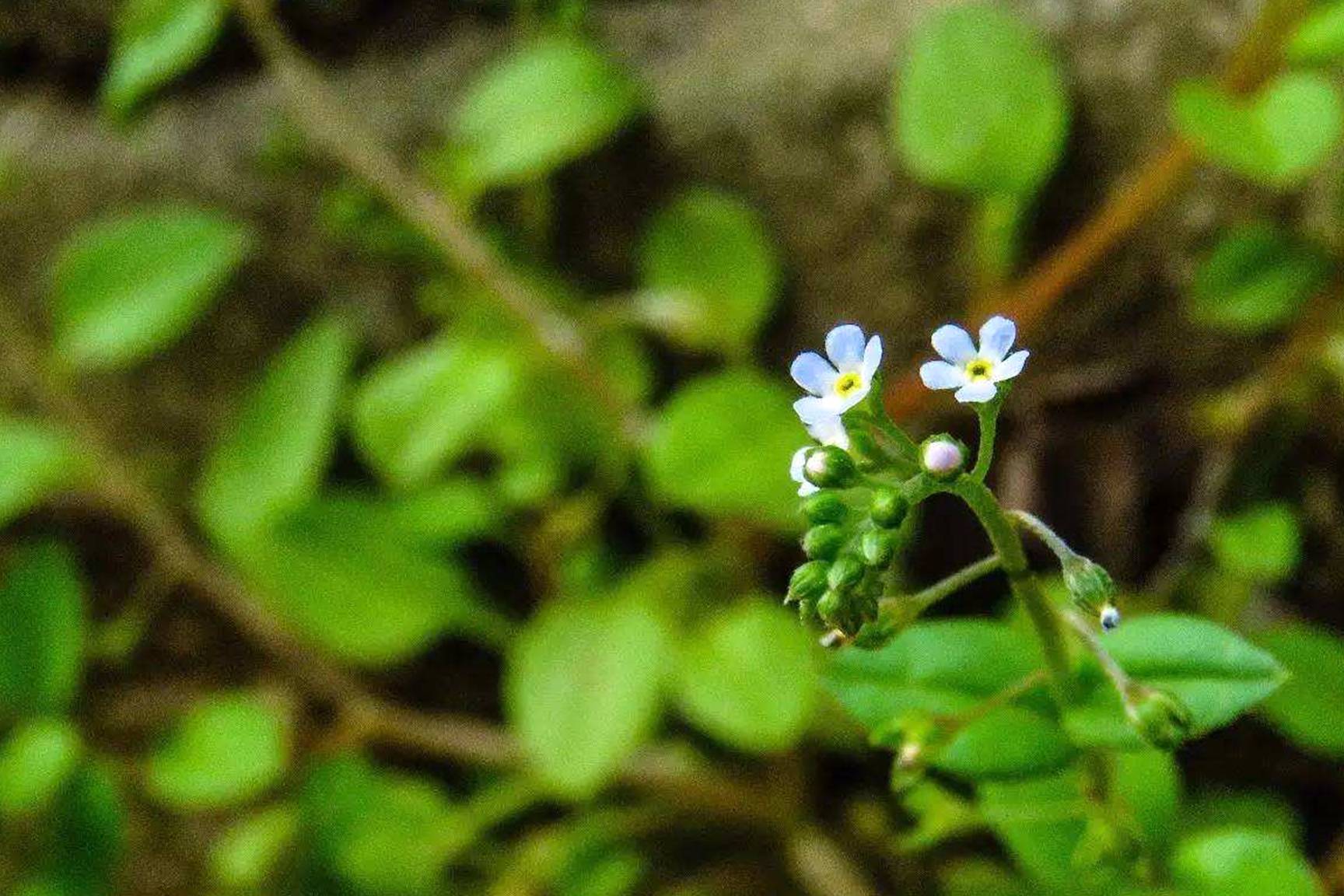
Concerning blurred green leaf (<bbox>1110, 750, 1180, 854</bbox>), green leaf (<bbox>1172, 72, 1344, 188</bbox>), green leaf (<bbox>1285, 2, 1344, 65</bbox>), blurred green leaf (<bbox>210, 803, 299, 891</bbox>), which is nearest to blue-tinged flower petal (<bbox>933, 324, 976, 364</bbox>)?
blurred green leaf (<bbox>1110, 750, 1180, 854</bbox>)

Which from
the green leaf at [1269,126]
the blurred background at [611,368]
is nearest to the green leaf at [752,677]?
the blurred background at [611,368]

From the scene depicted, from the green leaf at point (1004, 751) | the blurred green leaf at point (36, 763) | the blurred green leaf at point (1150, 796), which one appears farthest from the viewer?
the blurred green leaf at point (36, 763)

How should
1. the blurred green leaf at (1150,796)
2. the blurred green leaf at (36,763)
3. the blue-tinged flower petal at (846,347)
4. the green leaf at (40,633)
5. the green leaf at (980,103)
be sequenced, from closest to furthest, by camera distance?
the blue-tinged flower petal at (846,347) → the blurred green leaf at (1150,796) → the green leaf at (980,103) → the blurred green leaf at (36,763) → the green leaf at (40,633)

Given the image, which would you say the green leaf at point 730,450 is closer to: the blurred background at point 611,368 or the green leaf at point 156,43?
the blurred background at point 611,368

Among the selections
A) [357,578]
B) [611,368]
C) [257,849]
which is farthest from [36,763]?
[611,368]

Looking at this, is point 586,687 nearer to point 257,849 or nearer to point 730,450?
point 730,450

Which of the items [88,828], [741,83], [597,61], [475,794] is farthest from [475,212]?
[88,828]
